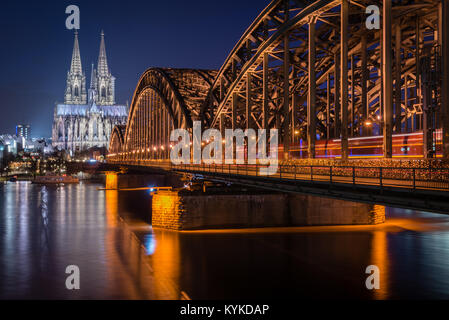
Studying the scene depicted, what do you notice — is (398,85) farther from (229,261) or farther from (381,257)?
(229,261)

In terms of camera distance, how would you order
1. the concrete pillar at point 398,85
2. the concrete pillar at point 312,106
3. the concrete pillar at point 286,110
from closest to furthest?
1. the concrete pillar at point 398,85
2. the concrete pillar at point 312,106
3. the concrete pillar at point 286,110

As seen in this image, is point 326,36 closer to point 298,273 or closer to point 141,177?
point 298,273

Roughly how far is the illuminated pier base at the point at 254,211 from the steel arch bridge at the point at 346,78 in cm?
428

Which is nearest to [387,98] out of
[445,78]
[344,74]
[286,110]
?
[445,78]

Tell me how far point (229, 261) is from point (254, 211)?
1059cm

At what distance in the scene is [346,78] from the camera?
3644 centimetres

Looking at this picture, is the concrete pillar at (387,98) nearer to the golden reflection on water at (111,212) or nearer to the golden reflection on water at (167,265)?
the golden reflection on water at (167,265)

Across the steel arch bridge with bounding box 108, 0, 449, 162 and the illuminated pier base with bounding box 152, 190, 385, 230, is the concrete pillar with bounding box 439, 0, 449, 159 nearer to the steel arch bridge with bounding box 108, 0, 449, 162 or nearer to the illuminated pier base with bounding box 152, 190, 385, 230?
the steel arch bridge with bounding box 108, 0, 449, 162

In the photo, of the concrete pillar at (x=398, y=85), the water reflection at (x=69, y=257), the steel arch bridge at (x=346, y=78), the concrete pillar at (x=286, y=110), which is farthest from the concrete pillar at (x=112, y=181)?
the concrete pillar at (x=398, y=85)

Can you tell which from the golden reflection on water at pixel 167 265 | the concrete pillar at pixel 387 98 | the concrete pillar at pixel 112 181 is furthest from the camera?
the concrete pillar at pixel 112 181

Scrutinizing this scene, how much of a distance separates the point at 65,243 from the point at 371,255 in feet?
73.6

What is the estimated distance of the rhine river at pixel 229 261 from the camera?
28219 millimetres
